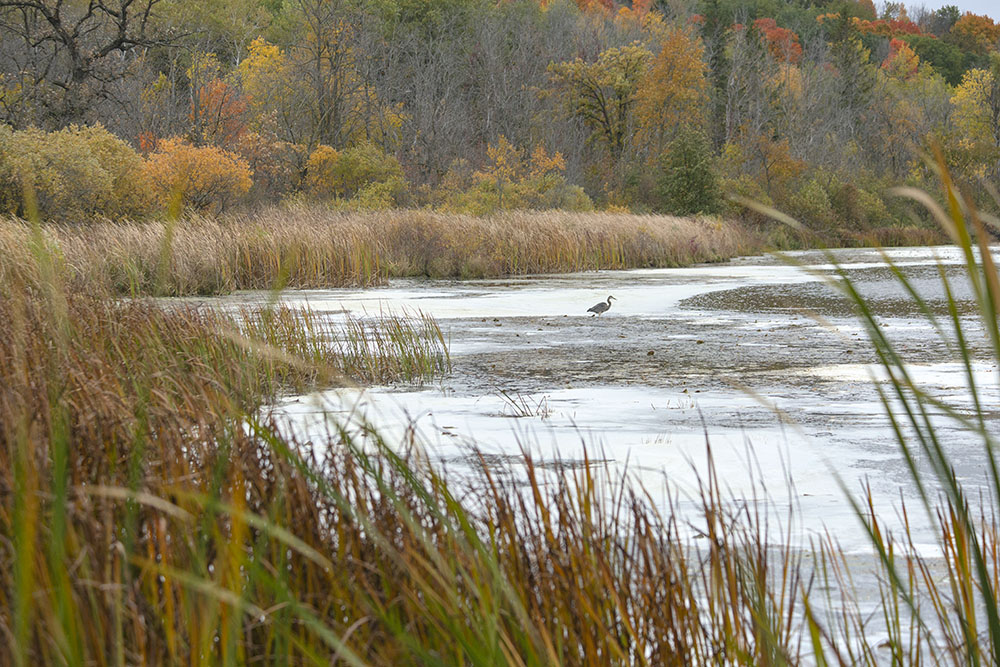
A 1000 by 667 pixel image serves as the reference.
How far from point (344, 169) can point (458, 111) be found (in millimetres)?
15042

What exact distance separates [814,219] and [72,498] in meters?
35.4

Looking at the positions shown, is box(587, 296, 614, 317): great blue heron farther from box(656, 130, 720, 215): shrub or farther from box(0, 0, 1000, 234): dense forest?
box(656, 130, 720, 215): shrub

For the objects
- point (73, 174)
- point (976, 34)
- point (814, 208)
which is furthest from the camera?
point (976, 34)

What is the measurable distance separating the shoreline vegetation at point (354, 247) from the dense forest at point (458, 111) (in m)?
3.05

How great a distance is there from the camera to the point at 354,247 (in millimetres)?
16500

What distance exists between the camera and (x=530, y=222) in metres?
20.3

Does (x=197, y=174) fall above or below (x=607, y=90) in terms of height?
below

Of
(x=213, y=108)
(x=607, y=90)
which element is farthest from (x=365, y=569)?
(x=607, y=90)

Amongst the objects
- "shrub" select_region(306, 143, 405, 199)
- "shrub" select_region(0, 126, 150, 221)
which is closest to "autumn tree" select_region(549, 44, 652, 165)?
"shrub" select_region(306, 143, 405, 199)

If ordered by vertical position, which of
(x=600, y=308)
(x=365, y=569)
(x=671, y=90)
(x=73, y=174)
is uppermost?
(x=671, y=90)

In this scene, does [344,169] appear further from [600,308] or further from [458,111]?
[600,308]

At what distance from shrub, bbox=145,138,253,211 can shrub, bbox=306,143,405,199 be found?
1041 centimetres

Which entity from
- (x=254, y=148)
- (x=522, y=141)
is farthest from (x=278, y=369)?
(x=522, y=141)

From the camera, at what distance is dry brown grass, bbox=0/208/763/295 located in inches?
544
